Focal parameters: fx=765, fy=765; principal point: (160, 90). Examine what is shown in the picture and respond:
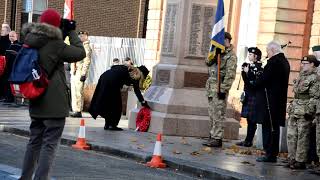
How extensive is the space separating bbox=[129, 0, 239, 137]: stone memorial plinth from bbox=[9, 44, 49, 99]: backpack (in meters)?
8.22

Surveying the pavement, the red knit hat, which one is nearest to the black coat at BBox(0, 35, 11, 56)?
the pavement

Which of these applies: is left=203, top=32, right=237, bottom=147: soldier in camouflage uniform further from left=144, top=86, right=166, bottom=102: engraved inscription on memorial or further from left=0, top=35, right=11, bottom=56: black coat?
left=0, top=35, right=11, bottom=56: black coat

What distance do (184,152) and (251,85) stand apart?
1676 mm

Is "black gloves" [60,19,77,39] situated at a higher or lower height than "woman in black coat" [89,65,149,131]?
higher

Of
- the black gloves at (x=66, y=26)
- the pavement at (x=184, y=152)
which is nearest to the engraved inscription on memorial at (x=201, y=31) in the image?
the pavement at (x=184, y=152)

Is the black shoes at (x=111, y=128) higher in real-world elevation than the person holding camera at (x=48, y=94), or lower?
lower

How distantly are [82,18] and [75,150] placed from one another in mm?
23475

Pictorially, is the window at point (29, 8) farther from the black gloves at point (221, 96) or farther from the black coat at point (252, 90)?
the black gloves at point (221, 96)

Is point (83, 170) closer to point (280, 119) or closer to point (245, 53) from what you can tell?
point (280, 119)

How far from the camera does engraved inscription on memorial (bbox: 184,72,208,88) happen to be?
16.0m

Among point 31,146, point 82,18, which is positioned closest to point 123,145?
point 31,146

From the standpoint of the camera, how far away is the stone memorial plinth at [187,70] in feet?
51.6

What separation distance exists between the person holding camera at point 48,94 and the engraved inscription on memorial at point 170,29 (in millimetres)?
8572

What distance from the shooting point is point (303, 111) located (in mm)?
11461
